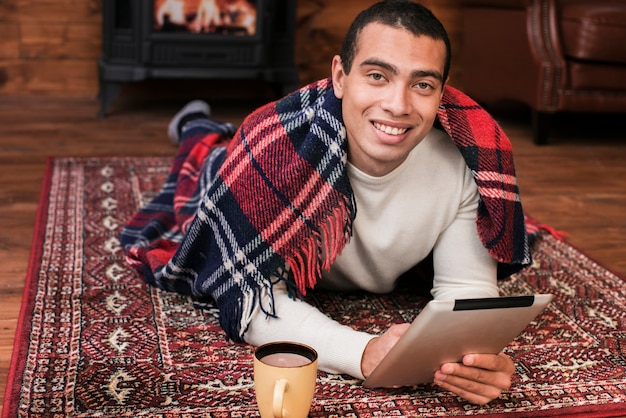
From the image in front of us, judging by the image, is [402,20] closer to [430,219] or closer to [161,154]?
[430,219]

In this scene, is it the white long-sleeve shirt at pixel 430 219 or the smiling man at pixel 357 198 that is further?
the white long-sleeve shirt at pixel 430 219

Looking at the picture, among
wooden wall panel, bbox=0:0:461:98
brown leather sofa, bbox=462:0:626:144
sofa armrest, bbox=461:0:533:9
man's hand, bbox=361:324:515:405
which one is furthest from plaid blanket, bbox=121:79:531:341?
wooden wall panel, bbox=0:0:461:98

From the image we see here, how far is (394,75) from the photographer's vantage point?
1308 mm

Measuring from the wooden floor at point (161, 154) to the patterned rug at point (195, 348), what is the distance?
0.20 feet

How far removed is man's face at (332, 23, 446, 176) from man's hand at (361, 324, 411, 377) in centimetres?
28

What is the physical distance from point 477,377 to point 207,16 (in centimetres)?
243

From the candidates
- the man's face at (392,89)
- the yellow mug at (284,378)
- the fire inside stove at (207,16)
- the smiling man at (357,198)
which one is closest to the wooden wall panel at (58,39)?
the fire inside stove at (207,16)

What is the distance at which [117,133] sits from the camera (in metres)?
3.24

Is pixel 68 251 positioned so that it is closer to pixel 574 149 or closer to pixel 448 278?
A: pixel 448 278

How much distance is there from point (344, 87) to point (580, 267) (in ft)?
2.91

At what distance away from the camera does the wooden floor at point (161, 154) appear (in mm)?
2078

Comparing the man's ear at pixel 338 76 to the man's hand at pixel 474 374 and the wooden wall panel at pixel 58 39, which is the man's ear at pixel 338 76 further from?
the wooden wall panel at pixel 58 39

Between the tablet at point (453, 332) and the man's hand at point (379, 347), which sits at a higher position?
the tablet at point (453, 332)

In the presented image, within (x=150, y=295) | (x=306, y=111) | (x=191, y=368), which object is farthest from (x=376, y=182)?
(x=150, y=295)
